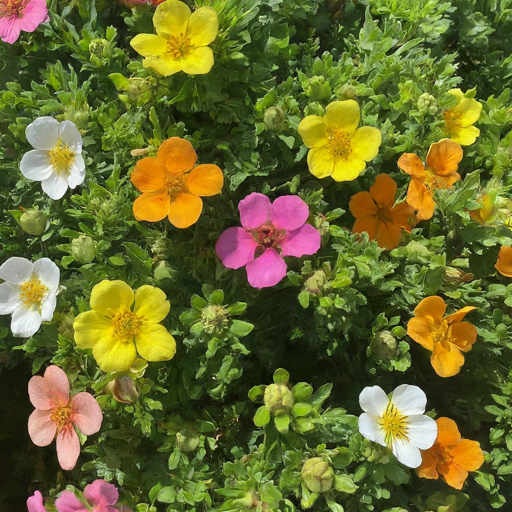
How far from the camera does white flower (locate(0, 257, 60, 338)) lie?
165 centimetres

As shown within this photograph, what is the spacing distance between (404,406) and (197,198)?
939 millimetres

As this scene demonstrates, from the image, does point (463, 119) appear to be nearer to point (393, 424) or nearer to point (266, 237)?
point (266, 237)

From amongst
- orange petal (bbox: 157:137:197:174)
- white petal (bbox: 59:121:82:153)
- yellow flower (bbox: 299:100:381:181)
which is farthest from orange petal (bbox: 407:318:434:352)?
white petal (bbox: 59:121:82:153)

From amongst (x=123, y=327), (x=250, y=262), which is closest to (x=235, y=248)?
(x=250, y=262)

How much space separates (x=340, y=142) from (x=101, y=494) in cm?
133

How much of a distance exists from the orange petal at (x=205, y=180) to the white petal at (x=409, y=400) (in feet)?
2.84

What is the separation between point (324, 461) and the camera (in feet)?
5.02

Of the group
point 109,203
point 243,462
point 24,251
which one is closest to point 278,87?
point 109,203

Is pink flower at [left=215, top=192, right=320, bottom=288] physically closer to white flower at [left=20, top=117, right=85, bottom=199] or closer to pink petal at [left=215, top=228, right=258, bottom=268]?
pink petal at [left=215, top=228, right=258, bottom=268]

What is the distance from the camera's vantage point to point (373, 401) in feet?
5.37

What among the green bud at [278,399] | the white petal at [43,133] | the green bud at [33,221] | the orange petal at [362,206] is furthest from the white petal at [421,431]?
the white petal at [43,133]

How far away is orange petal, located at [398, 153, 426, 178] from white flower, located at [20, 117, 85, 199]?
1.05 meters

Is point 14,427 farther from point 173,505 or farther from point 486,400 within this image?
point 486,400

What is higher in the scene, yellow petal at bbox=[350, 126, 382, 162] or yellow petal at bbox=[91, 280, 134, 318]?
yellow petal at bbox=[350, 126, 382, 162]
